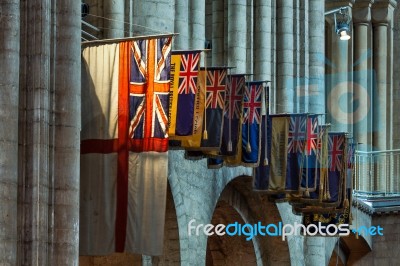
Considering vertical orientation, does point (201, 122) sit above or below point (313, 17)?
below

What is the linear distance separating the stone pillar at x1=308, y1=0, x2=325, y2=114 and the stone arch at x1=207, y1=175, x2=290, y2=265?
11.8 feet

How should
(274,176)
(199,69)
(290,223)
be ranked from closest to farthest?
(199,69), (274,176), (290,223)

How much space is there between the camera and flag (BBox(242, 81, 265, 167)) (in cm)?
3600

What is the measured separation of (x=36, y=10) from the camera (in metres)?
27.7

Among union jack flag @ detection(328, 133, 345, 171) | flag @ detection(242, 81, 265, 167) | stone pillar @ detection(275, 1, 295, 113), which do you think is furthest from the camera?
stone pillar @ detection(275, 1, 295, 113)

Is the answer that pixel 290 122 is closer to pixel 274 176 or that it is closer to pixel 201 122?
pixel 274 176

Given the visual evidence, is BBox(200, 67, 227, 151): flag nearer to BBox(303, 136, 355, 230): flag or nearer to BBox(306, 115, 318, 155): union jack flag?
BBox(306, 115, 318, 155): union jack flag

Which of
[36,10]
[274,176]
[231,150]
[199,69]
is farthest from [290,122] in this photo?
[36,10]

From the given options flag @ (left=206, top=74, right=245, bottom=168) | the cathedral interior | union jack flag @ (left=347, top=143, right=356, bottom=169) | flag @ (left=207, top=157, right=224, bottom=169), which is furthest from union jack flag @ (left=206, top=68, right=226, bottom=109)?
union jack flag @ (left=347, top=143, right=356, bottom=169)

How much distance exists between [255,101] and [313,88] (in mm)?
10930

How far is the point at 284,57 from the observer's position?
4481 centimetres

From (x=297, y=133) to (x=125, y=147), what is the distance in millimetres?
10521

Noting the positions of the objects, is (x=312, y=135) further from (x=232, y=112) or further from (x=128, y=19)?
(x=128, y=19)

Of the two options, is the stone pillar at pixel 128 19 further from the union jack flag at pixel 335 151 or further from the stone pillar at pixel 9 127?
the union jack flag at pixel 335 151
